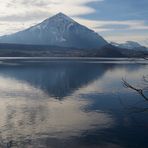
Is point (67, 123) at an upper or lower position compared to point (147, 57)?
lower

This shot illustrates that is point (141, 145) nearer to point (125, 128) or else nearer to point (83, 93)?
point (125, 128)

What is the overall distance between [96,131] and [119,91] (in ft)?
96.7

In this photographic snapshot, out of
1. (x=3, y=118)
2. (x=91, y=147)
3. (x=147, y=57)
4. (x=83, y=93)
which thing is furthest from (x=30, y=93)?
(x=147, y=57)

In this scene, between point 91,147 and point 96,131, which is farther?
point 96,131

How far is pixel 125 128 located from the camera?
108ft

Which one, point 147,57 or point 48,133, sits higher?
point 147,57

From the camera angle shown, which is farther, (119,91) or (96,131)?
(119,91)

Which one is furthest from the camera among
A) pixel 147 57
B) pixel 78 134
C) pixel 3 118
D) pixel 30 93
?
pixel 30 93

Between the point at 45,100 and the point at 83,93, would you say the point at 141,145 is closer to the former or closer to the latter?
the point at 45,100

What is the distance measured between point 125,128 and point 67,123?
5654 mm

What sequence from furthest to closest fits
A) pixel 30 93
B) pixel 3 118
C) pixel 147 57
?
pixel 30 93 → pixel 3 118 → pixel 147 57

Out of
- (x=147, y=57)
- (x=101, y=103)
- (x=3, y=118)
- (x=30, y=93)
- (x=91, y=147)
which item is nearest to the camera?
(x=147, y=57)

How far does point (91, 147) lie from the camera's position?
27.2 m

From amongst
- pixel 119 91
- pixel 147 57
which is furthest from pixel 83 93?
pixel 147 57
